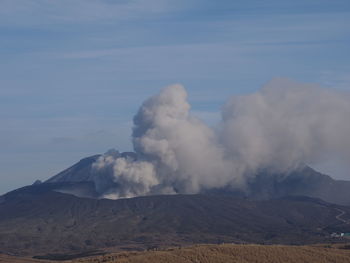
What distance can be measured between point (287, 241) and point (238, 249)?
85.9 meters

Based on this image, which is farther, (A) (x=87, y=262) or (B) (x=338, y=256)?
(B) (x=338, y=256)

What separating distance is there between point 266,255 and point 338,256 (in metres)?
10.8

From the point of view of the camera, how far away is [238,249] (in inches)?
4033

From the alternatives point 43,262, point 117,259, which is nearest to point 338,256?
point 117,259

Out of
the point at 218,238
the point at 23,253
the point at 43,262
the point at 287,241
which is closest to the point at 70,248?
the point at 23,253

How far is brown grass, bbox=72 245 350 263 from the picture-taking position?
9450 cm

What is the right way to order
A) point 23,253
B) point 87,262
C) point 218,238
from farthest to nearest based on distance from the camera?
1. point 218,238
2. point 23,253
3. point 87,262

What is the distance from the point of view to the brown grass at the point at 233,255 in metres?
94.5

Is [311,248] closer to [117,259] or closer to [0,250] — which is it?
[117,259]

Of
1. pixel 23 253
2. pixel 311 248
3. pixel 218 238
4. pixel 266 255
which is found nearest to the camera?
pixel 266 255

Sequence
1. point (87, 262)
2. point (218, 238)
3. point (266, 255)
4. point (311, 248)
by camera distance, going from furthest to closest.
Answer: point (218, 238), point (311, 248), point (266, 255), point (87, 262)

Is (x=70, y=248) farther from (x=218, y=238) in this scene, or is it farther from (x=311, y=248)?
(x=311, y=248)

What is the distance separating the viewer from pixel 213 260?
95.3 m

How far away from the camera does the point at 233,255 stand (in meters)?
99.3
